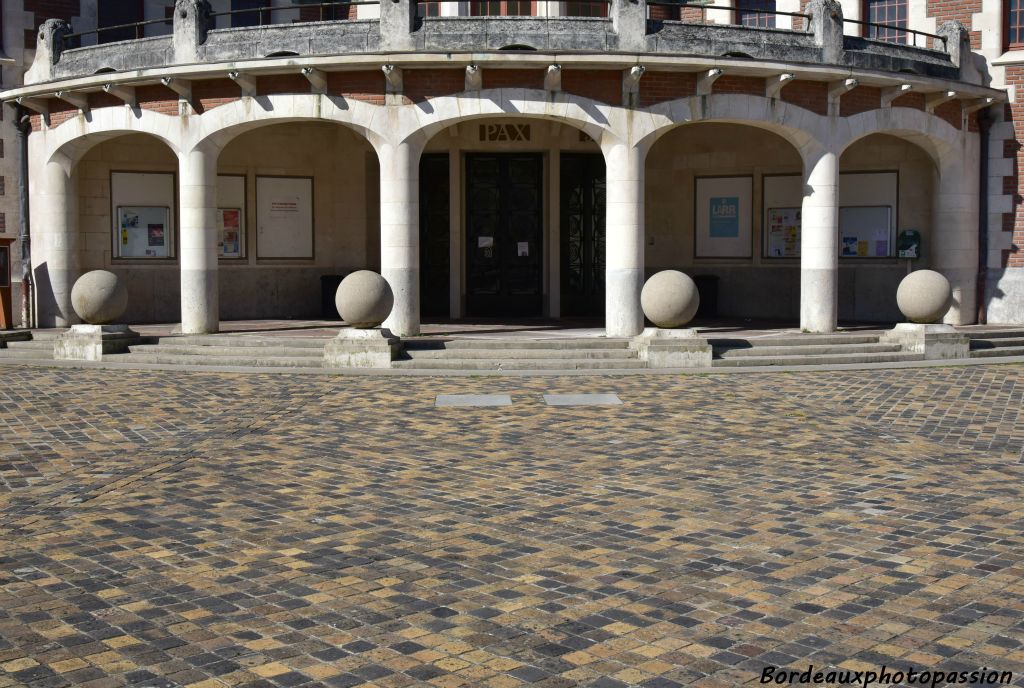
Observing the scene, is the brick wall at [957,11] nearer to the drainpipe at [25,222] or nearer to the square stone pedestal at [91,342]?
the square stone pedestal at [91,342]

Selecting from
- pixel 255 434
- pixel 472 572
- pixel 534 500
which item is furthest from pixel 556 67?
pixel 472 572

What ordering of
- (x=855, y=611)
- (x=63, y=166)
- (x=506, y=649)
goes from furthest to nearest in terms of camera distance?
(x=63, y=166), (x=855, y=611), (x=506, y=649)

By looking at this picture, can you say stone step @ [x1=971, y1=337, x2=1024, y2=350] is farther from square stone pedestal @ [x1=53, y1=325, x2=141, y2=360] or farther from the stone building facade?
square stone pedestal @ [x1=53, y1=325, x2=141, y2=360]

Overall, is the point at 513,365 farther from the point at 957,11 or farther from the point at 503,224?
the point at 957,11

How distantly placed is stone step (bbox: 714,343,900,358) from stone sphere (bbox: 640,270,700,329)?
93 centimetres

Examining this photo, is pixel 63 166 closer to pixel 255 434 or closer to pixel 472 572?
pixel 255 434

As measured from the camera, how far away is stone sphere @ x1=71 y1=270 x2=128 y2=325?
59.7 ft

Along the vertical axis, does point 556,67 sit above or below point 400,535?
above

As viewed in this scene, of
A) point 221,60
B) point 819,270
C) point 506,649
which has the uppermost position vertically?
point 221,60

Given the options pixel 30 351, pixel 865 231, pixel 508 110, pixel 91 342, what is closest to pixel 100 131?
pixel 30 351

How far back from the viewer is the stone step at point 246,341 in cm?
1782

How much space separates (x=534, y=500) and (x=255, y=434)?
397 cm

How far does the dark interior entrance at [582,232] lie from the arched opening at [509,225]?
22 mm

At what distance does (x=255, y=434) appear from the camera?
36.2 ft
